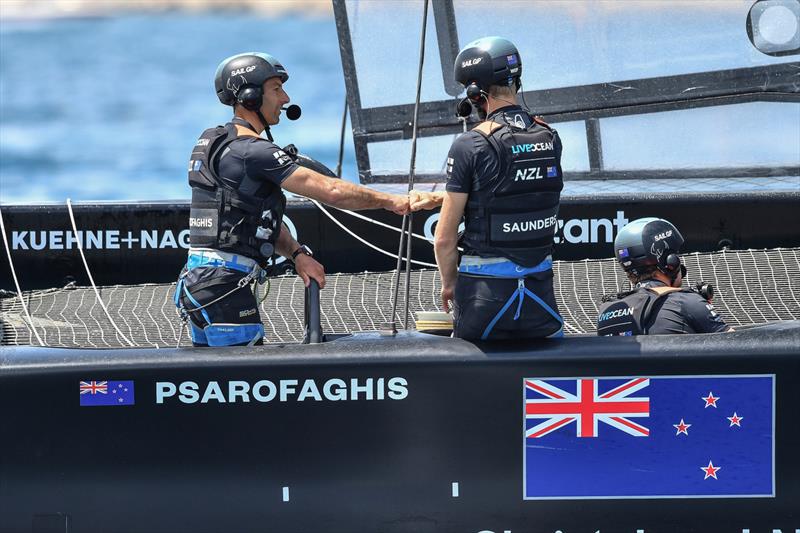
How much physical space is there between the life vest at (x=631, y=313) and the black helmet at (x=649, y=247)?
92 mm

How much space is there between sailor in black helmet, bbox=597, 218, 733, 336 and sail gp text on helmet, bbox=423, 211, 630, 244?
59.3 inches

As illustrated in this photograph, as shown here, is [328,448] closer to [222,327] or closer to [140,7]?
[222,327]

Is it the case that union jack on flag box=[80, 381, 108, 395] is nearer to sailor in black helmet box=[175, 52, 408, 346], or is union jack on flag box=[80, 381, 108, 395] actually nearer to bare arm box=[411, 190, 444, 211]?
sailor in black helmet box=[175, 52, 408, 346]

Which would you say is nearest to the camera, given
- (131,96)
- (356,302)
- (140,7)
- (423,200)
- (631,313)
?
(423,200)

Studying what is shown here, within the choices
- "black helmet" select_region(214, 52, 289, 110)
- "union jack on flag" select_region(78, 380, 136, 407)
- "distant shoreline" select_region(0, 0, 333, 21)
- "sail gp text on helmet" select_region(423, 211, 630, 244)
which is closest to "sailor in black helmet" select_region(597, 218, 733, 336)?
"black helmet" select_region(214, 52, 289, 110)

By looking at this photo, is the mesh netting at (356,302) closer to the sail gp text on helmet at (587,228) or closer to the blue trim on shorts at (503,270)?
the sail gp text on helmet at (587,228)

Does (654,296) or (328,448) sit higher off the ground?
(654,296)

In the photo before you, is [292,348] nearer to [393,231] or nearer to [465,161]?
[465,161]

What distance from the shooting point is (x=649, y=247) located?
17.7ft

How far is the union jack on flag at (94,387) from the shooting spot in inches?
192

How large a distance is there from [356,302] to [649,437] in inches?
82.7

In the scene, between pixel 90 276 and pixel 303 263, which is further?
pixel 90 276

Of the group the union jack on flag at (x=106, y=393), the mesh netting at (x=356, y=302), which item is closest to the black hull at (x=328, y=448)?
the union jack on flag at (x=106, y=393)

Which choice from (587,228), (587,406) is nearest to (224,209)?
(587,406)
